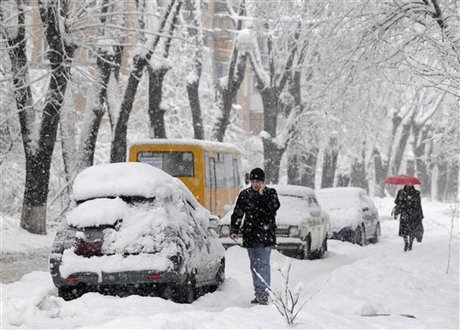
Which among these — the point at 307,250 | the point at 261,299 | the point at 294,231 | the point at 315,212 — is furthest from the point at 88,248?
the point at 315,212

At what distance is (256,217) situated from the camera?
1192 cm

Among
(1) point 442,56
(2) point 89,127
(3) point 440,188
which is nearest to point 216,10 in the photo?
(3) point 440,188

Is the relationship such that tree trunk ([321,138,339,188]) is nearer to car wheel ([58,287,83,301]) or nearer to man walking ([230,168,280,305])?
man walking ([230,168,280,305])

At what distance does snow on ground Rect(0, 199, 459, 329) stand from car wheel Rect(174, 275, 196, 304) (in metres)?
0.20

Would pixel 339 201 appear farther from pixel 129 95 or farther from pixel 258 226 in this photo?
pixel 258 226

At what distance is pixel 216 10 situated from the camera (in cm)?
6162

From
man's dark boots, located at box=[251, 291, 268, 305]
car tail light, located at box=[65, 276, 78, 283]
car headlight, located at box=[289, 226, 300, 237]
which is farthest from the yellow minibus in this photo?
car tail light, located at box=[65, 276, 78, 283]

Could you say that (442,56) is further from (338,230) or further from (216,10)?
(216,10)

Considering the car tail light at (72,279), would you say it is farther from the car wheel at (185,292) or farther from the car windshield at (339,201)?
the car windshield at (339,201)

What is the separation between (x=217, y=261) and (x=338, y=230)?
13346mm

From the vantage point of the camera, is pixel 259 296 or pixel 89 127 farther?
pixel 89 127

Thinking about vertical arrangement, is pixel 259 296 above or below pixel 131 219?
below

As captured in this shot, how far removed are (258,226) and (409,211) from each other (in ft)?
34.7

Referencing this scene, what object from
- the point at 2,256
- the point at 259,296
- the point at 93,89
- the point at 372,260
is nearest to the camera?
the point at 259,296
